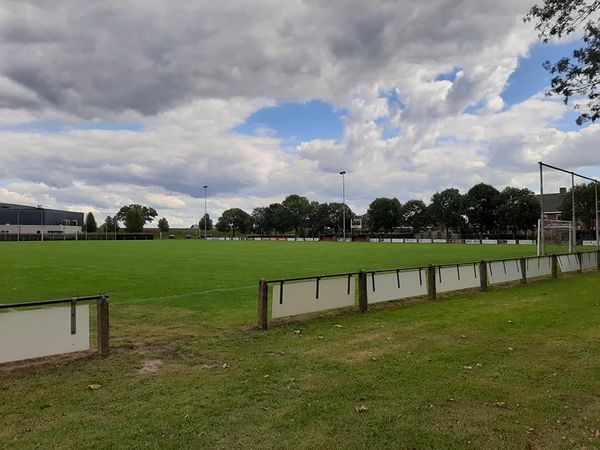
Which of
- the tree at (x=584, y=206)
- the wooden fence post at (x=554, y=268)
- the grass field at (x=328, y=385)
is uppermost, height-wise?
the tree at (x=584, y=206)

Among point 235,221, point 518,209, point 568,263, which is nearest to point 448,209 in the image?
point 518,209

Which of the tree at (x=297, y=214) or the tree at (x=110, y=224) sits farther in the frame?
the tree at (x=110, y=224)

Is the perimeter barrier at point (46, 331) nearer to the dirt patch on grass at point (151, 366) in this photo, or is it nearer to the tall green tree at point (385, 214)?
the dirt patch on grass at point (151, 366)

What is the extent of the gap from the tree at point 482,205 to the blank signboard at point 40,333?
113 meters

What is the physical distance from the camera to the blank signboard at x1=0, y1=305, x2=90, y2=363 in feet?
20.2

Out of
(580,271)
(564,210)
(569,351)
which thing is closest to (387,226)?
(564,210)

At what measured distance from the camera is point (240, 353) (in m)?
7.36

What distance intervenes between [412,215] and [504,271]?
12491 cm

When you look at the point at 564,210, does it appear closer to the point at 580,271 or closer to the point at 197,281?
the point at 580,271

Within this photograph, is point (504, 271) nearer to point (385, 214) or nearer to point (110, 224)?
point (385, 214)

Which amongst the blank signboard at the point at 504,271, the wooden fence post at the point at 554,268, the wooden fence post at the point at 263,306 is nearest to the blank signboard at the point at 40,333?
the wooden fence post at the point at 263,306

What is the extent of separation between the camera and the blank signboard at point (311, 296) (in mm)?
9422

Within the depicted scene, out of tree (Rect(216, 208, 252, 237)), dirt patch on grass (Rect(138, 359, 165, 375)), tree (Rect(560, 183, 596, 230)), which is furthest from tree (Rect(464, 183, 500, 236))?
dirt patch on grass (Rect(138, 359, 165, 375))

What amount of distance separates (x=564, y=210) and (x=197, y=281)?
78.3 meters
